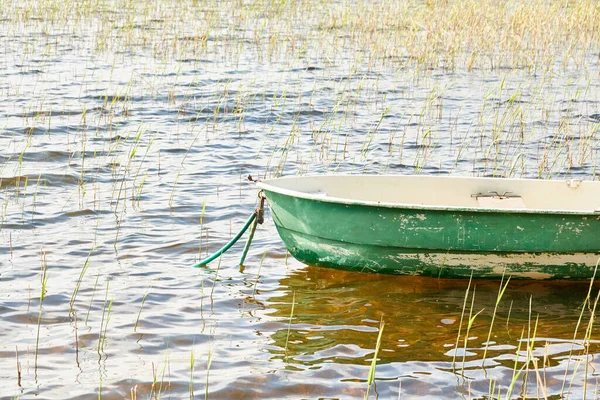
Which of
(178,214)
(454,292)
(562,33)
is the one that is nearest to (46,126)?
(178,214)

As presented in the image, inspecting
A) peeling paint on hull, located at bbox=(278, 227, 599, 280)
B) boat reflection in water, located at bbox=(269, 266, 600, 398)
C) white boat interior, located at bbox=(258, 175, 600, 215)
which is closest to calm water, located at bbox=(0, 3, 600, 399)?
boat reflection in water, located at bbox=(269, 266, 600, 398)

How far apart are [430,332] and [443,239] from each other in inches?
28.4

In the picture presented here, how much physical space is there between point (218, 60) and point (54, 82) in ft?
9.88

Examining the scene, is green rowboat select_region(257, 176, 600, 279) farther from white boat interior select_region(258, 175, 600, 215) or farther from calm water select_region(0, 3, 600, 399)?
white boat interior select_region(258, 175, 600, 215)

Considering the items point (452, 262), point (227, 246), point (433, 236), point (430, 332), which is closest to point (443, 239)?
point (433, 236)

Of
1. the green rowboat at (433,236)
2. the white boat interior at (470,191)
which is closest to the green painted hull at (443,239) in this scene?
the green rowboat at (433,236)

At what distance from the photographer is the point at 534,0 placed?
1989cm

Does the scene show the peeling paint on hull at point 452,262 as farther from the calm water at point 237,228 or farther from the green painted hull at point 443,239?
the calm water at point 237,228

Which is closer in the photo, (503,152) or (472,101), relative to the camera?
(503,152)

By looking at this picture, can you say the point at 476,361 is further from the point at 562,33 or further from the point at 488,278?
the point at 562,33

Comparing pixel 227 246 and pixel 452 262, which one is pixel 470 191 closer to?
pixel 452 262

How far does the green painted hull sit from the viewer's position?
19.3 feet

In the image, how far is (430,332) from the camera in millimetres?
5551

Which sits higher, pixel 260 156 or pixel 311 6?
pixel 311 6
